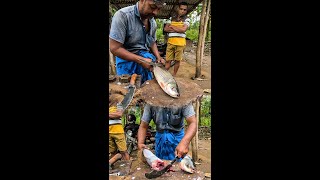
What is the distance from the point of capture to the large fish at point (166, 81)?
300cm

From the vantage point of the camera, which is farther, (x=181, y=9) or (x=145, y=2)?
(x=181, y=9)

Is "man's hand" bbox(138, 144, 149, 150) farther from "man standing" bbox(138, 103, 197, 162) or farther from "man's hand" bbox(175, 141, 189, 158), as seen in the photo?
"man's hand" bbox(175, 141, 189, 158)

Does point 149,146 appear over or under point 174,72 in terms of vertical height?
under

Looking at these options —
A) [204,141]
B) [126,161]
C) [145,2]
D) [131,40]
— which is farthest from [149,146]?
[145,2]

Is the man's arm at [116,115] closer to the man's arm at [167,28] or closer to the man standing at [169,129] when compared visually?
the man standing at [169,129]

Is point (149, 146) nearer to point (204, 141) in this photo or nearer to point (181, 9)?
point (204, 141)

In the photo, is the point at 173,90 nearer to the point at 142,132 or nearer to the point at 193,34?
the point at 142,132

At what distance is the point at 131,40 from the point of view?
3086 millimetres

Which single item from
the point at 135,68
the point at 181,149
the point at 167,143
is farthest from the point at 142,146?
the point at 135,68

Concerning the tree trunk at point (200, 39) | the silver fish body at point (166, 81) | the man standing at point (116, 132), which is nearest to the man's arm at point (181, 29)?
the tree trunk at point (200, 39)

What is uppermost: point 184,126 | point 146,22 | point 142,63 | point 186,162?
point 146,22

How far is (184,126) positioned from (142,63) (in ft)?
2.04

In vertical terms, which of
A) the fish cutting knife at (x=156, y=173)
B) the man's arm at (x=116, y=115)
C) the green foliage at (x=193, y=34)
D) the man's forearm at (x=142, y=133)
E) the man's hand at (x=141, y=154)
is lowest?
the fish cutting knife at (x=156, y=173)

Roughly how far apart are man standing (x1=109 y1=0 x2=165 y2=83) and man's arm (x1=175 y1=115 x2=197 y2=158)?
0.48 metres
